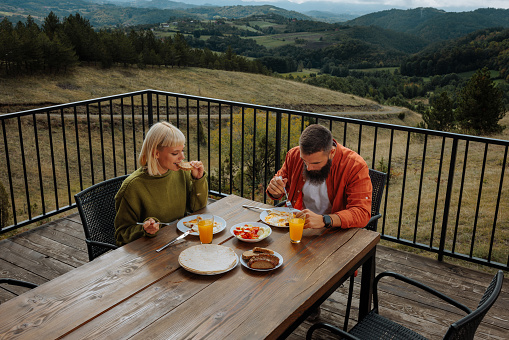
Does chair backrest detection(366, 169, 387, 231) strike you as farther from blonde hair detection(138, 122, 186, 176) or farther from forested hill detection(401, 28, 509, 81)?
forested hill detection(401, 28, 509, 81)

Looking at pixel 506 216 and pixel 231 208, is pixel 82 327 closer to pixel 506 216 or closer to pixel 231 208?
pixel 231 208

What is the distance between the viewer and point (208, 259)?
1.73m

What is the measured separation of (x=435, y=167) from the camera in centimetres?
1677

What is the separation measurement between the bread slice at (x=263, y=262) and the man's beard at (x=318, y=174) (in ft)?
2.74

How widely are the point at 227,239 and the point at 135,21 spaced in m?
79.1

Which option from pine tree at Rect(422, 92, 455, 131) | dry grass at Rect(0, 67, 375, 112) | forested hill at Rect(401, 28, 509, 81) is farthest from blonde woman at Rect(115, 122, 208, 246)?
forested hill at Rect(401, 28, 509, 81)

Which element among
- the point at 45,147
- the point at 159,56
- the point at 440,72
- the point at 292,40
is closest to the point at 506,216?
the point at 45,147

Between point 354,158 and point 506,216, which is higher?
point 354,158

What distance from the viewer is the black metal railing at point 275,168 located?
3326 mm

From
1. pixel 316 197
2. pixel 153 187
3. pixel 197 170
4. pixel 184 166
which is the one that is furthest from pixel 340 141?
pixel 153 187

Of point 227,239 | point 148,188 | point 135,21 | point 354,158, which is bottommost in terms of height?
point 227,239

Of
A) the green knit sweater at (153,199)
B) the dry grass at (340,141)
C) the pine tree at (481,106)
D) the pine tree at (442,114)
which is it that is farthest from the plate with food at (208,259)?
the pine tree at (442,114)

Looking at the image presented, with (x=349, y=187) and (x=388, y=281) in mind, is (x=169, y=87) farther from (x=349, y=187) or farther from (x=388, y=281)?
(x=349, y=187)

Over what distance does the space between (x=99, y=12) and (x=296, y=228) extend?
246 feet
